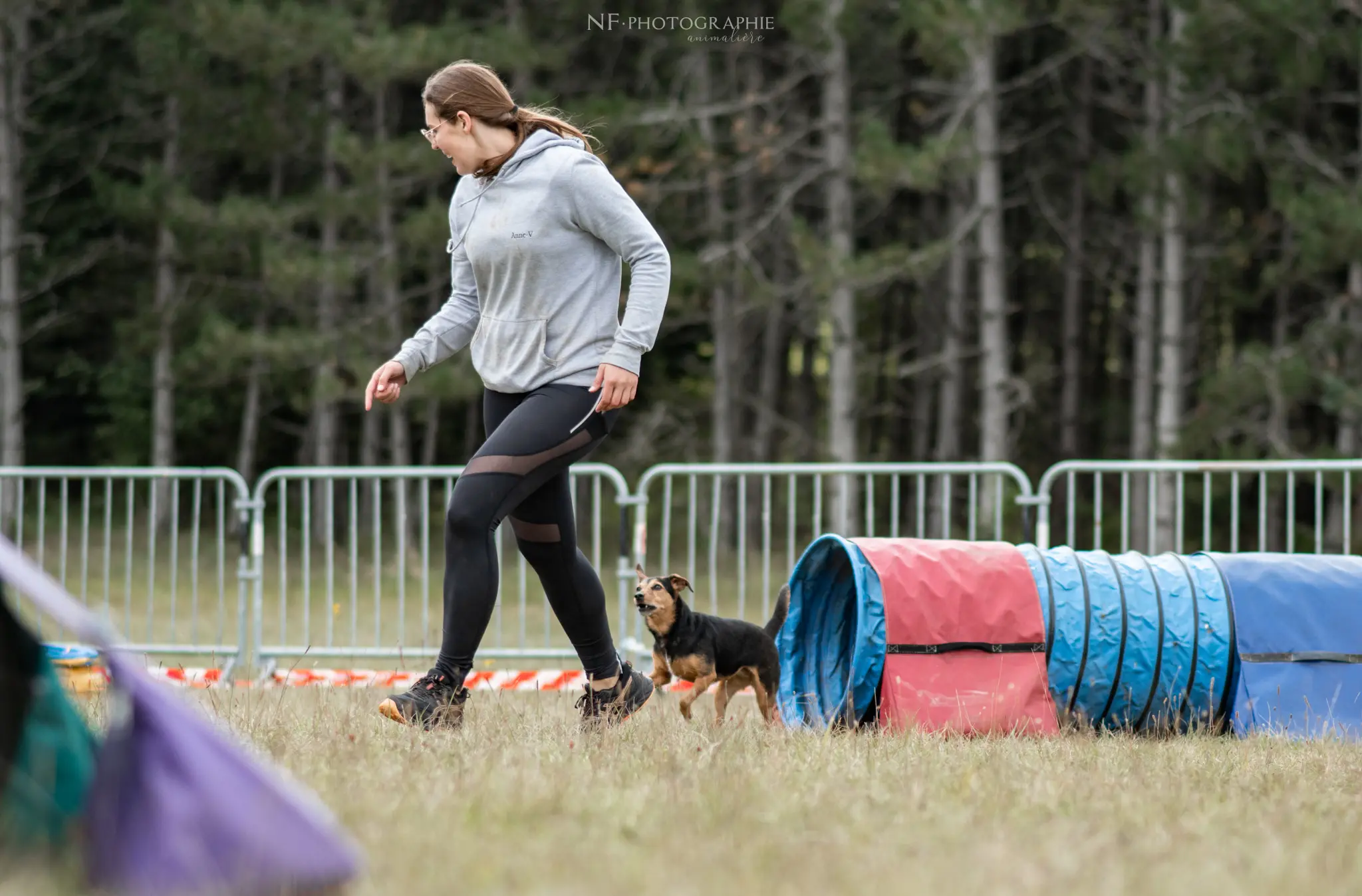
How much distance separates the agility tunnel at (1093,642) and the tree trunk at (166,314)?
657 inches

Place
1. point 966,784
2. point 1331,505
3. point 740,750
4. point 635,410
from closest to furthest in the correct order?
point 966,784
point 740,750
point 1331,505
point 635,410

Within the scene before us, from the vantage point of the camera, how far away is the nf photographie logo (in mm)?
18719

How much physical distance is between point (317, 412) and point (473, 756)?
17.9 metres

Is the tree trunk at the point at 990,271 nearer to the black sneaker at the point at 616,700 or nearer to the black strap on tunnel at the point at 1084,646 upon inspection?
the black strap on tunnel at the point at 1084,646

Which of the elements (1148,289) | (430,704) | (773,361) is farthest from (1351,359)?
(430,704)

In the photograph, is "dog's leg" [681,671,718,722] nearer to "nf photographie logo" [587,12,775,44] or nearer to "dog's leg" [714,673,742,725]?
"dog's leg" [714,673,742,725]

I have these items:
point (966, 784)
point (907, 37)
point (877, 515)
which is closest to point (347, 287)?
point (877, 515)

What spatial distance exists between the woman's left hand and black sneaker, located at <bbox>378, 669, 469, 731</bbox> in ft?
2.96

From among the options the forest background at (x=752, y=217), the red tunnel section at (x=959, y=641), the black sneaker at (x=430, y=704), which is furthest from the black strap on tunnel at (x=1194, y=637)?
the forest background at (x=752, y=217)

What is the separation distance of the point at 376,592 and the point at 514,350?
177 inches

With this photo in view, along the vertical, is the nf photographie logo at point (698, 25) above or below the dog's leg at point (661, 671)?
above

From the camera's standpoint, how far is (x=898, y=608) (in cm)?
495

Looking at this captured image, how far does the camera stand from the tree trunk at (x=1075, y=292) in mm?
21812

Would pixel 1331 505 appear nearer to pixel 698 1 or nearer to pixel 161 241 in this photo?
pixel 698 1
